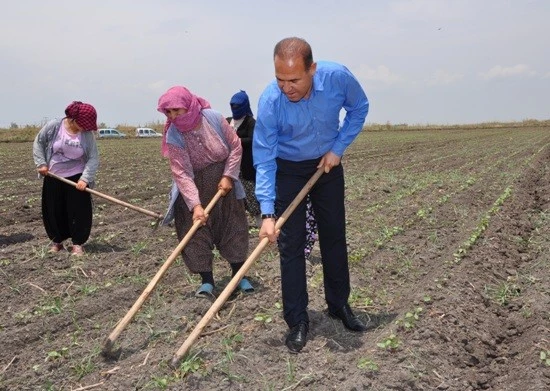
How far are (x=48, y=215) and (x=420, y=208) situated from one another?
4.92m

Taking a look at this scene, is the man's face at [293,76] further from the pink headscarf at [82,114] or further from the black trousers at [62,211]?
the black trousers at [62,211]

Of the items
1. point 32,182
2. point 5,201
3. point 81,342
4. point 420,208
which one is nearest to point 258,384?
point 81,342

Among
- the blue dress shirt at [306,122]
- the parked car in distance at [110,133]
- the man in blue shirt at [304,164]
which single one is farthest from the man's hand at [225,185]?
the parked car in distance at [110,133]

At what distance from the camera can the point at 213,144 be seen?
4.27 m

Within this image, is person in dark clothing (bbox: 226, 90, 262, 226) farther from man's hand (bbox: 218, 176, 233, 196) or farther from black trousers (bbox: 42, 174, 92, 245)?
black trousers (bbox: 42, 174, 92, 245)

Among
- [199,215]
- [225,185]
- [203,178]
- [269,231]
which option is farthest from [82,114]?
[269,231]

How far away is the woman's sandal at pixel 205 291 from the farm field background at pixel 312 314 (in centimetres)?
7

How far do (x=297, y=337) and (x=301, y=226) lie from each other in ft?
2.19

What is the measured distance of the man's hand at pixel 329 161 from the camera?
343cm

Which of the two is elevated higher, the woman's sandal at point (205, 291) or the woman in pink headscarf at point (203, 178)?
the woman in pink headscarf at point (203, 178)

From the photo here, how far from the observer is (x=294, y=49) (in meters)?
3.02

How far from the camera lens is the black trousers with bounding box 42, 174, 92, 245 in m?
5.79

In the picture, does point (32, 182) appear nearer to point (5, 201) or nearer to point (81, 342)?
point (5, 201)

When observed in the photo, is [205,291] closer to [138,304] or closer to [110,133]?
[138,304]
